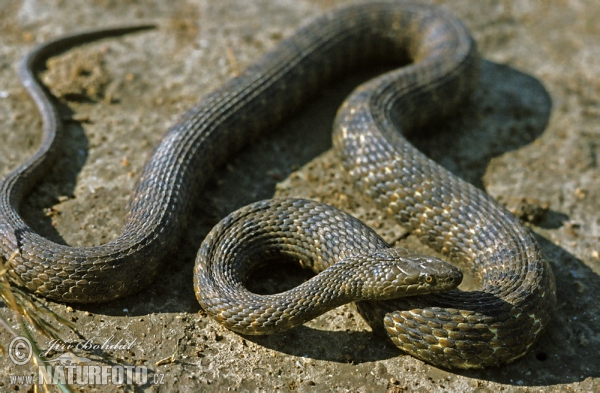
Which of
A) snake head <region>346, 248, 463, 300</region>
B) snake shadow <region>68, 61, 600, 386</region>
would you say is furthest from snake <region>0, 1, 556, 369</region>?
snake shadow <region>68, 61, 600, 386</region>

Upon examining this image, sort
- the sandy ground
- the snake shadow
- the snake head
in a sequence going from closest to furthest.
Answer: the snake head → the sandy ground → the snake shadow

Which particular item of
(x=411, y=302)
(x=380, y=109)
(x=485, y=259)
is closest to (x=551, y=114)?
(x=380, y=109)

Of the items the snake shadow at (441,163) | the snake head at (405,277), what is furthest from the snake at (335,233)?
the snake shadow at (441,163)

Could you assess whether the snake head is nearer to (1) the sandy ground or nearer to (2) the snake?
(2) the snake

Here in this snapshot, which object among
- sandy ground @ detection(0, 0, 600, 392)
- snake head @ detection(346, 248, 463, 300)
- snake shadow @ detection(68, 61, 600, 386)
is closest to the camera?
snake head @ detection(346, 248, 463, 300)

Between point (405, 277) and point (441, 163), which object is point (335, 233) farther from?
point (441, 163)

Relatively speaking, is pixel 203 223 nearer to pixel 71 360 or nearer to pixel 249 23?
pixel 71 360
